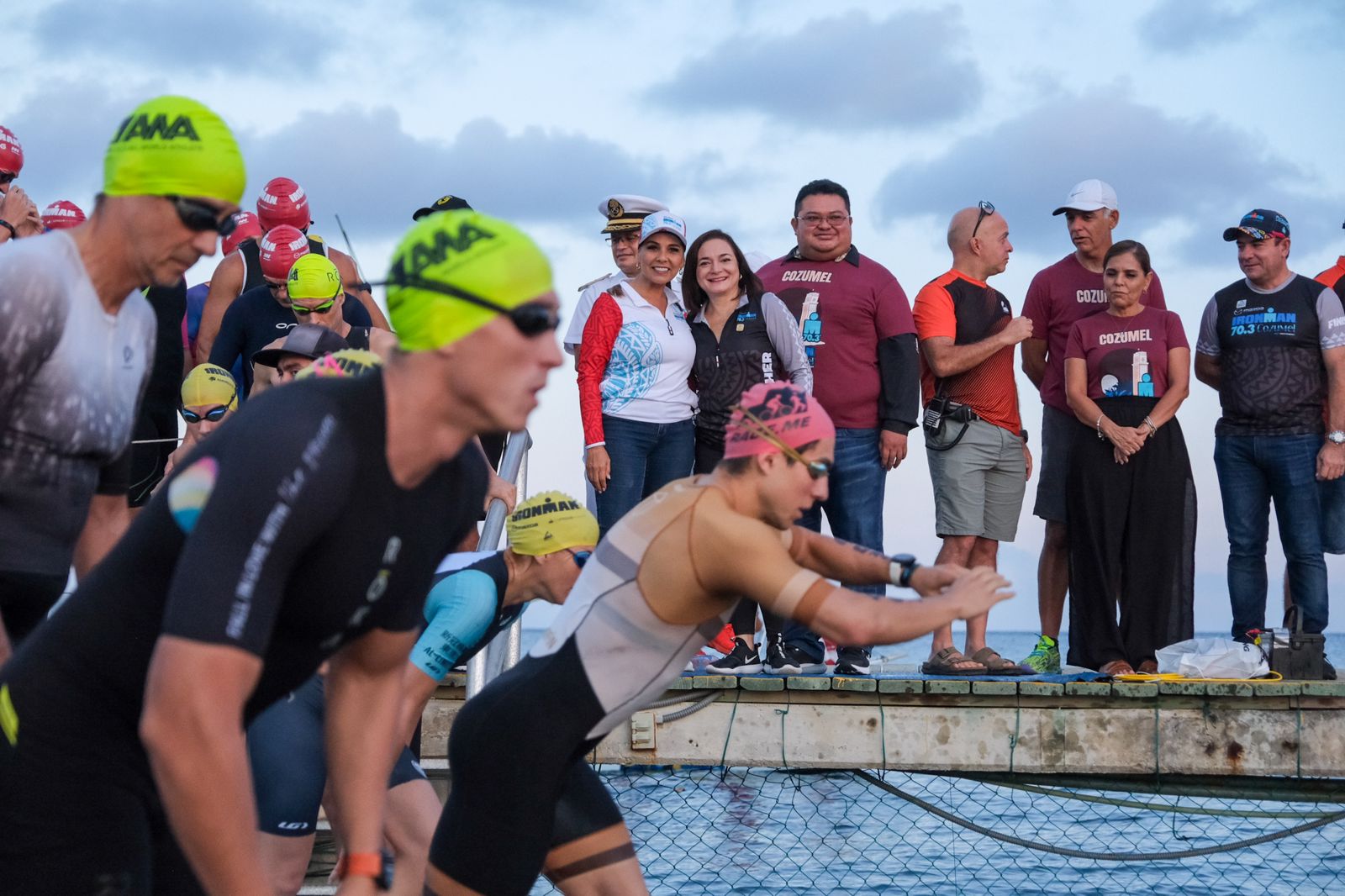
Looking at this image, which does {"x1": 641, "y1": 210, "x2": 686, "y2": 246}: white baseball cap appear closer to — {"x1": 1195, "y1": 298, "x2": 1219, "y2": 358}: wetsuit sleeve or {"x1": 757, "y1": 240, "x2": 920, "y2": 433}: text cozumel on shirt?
{"x1": 757, "y1": 240, "x2": 920, "y2": 433}: text cozumel on shirt

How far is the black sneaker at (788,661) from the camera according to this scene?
827 cm

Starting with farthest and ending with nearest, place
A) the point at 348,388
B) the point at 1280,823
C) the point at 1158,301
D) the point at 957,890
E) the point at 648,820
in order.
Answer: the point at 1280,823 < the point at 648,820 < the point at 957,890 < the point at 1158,301 < the point at 348,388

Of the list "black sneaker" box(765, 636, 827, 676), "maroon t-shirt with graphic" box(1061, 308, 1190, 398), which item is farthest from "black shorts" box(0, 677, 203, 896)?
"maroon t-shirt with graphic" box(1061, 308, 1190, 398)

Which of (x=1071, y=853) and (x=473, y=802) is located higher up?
(x=473, y=802)

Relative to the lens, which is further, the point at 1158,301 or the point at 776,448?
the point at 1158,301

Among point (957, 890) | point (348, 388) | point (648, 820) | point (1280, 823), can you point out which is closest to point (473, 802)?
point (348, 388)

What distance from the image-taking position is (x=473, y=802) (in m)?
4.09

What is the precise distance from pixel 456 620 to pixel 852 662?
3962 mm

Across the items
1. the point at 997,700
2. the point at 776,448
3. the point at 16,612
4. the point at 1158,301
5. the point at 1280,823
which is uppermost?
the point at 1158,301

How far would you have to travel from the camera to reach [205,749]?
214 centimetres

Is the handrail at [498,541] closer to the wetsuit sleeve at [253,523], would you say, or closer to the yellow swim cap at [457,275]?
the yellow swim cap at [457,275]

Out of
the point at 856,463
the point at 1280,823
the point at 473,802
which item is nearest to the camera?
the point at 473,802

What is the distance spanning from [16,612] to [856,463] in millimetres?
5449

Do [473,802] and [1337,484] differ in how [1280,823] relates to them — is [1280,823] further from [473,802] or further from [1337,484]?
[473,802]
